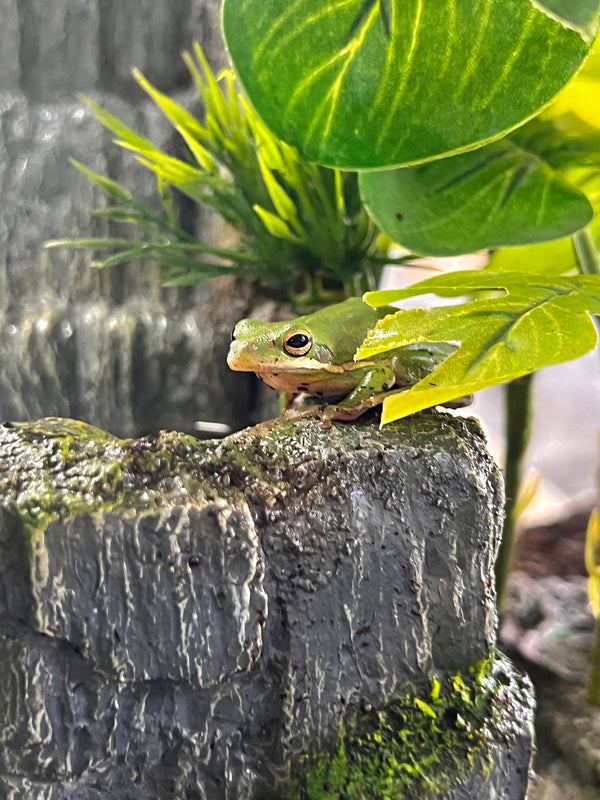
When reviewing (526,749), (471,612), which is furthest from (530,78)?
(526,749)

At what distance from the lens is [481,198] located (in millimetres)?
772

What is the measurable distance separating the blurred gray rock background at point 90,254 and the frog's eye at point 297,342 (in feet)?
1.86

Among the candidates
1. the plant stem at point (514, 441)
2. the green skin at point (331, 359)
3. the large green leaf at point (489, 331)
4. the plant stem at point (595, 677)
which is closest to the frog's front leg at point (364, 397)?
the green skin at point (331, 359)

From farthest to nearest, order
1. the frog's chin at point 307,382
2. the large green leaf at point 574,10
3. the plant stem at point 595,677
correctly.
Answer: the plant stem at point 595,677 → the frog's chin at point 307,382 → the large green leaf at point 574,10

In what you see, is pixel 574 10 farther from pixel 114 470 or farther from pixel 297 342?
pixel 114 470

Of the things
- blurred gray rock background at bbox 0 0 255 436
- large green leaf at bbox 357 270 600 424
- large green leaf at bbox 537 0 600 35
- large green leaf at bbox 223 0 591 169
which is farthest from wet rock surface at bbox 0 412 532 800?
blurred gray rock background at bbox 0 0 255 436

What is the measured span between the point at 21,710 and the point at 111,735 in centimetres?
10

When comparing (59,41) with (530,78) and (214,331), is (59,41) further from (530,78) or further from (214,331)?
(530,78)

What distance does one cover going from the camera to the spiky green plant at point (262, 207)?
1.05 metres

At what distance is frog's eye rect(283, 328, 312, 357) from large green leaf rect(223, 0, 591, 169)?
0.22 meters

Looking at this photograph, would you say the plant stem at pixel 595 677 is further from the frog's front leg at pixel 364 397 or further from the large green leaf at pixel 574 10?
the large green leaf at pixel 574 10

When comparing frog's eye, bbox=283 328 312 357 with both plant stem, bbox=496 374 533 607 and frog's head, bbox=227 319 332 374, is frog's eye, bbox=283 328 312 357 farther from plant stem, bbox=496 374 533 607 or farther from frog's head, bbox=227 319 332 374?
plant stem, bbox=496 374 533 607

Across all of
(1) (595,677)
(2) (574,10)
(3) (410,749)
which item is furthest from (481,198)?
(1) (595,677)

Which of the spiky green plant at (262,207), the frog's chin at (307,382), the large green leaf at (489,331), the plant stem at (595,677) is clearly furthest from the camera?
the plant stem at (595,677)
